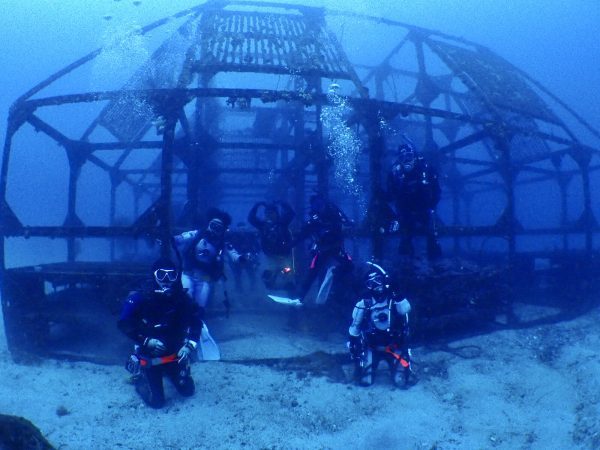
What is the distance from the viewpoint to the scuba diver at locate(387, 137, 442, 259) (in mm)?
7289

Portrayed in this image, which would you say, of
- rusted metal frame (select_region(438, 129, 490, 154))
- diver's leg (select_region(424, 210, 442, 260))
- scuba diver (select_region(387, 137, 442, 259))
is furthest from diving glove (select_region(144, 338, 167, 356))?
rusted metal frame (select_region(438, 129, 490, 154))

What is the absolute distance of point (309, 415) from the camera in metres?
5.16

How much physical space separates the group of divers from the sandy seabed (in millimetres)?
389

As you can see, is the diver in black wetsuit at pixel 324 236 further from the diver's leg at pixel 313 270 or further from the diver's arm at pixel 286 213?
the diver's arm at pixel 286 213

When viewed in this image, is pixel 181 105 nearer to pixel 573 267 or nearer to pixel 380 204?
pixel 380 204

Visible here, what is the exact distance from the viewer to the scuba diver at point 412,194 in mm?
7289

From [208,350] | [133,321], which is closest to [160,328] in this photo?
[133,321]

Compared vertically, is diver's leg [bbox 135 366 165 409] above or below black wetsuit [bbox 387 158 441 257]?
below

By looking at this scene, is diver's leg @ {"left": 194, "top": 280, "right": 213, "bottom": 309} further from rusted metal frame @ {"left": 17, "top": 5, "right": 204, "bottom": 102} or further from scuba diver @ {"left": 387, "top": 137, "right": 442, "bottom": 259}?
rusted metal frame @ {"left": 17, "top": 5, "right": 204, "bottom": 102}

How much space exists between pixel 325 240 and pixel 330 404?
2.78 m

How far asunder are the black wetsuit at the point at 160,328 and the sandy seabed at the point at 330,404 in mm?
247

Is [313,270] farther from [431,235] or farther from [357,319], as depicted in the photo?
[431,235]

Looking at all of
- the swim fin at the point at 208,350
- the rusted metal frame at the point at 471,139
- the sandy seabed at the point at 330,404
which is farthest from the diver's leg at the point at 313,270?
the rusted metal frame at the point at 471,139

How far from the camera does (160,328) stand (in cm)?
545
